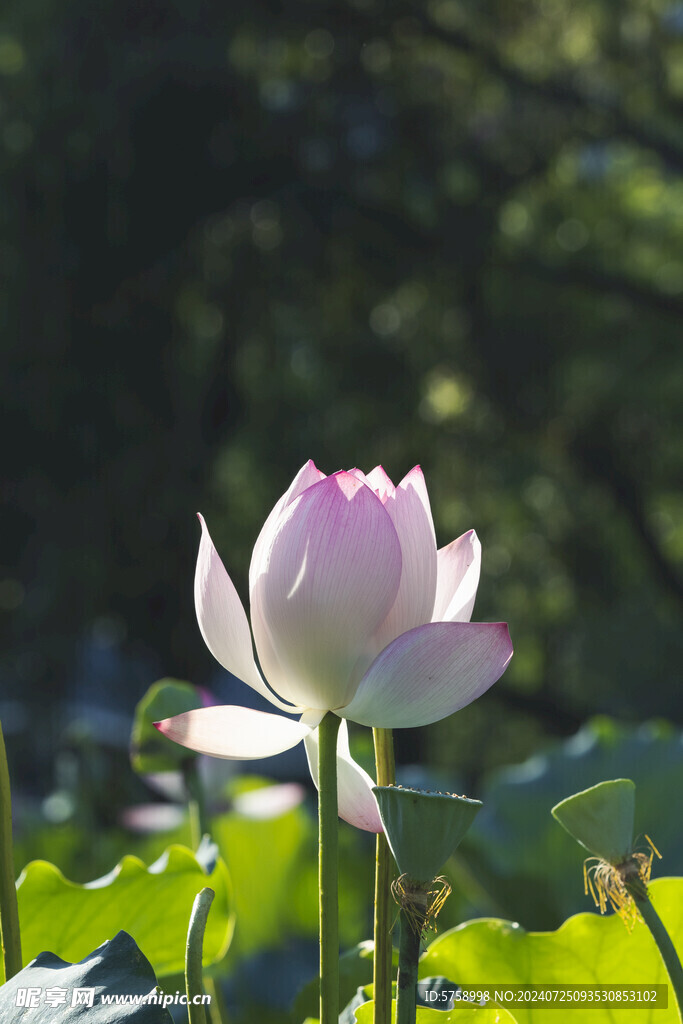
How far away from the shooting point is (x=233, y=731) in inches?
7.7

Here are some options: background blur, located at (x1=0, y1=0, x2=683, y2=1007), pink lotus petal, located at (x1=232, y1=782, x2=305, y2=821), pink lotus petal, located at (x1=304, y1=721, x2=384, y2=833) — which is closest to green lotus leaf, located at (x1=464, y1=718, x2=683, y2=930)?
pink lotus petal, located at (x1=232, y1=782, x2=305, y2=821)

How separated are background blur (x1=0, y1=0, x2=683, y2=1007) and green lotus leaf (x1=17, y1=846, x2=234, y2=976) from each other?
218cm

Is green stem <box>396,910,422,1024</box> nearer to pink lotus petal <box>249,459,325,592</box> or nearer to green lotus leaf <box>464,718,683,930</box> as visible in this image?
pink lotus petal <box>249,459,325,592</box>

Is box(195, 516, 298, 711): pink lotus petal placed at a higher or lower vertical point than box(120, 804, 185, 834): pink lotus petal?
higher

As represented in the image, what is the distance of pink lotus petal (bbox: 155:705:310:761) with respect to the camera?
19 centimetres

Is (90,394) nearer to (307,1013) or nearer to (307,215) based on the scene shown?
(307,215)

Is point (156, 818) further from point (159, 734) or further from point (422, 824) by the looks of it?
point (422, 824)

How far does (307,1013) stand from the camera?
26cm

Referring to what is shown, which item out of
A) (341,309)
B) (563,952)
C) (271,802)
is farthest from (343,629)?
(341,309)

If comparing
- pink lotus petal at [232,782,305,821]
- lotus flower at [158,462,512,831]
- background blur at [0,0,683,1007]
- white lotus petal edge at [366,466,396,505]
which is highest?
background blur at [0,0,683,1007]

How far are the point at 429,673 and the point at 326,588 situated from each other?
0.02 meters

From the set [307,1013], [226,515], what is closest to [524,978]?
[307,1013]

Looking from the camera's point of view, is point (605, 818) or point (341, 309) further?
point (341, 309)

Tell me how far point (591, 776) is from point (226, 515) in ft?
9.34
